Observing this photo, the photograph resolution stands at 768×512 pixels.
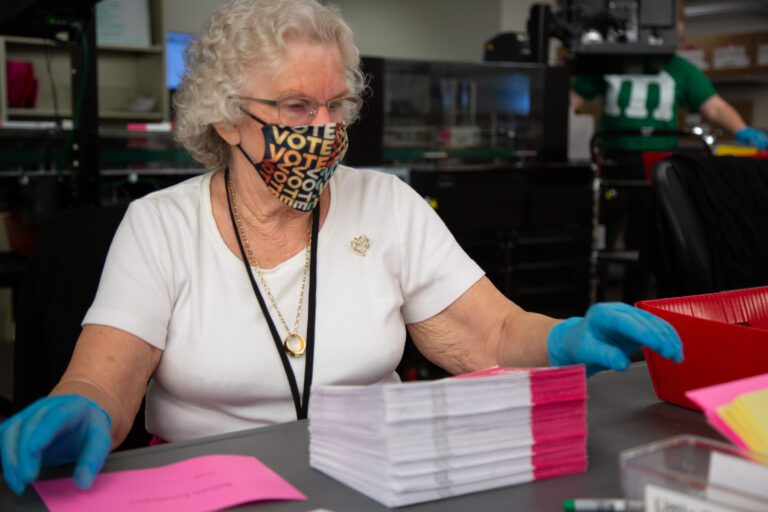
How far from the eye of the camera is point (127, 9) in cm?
634

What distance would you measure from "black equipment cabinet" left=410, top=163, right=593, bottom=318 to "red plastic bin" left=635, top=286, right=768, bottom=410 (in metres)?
2.70

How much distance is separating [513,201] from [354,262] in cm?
284

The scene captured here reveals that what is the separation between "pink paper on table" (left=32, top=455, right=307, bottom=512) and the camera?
82 cm

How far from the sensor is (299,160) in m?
1.38

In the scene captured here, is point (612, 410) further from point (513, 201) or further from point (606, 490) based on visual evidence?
point (513, 201)

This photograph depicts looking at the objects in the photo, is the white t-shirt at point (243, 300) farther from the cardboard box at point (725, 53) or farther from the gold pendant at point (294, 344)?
the cardboard box at point (725, 53)

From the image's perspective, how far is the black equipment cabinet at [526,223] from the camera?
3.99 meters

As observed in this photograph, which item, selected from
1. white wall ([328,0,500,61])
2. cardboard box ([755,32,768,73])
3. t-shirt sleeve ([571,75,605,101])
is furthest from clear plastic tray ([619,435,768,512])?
cardboard box ([755,32,768,73])

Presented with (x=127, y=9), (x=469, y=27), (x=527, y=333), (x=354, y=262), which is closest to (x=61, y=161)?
(x=354, y=262)

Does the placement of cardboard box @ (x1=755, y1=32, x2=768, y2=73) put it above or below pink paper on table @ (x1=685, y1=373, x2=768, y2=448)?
above

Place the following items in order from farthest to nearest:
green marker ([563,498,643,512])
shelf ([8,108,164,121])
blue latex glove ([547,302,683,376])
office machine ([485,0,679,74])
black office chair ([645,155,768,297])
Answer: shelf ([8,108,164,121]) < office machine ([485,0,679,74]) < black office chair ([645,155,768,297]) < blue latex glove ([547,302,683,376]) < green marker ([563,498,643,512])

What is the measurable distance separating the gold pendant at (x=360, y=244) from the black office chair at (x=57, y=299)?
0.40m

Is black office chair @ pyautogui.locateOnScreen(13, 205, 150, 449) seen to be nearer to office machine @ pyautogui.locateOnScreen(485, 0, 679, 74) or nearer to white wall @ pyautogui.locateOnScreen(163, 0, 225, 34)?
office machine @ pyautogui.locateOnScreen(485, 0, 679, 74)

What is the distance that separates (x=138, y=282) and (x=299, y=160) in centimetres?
31
